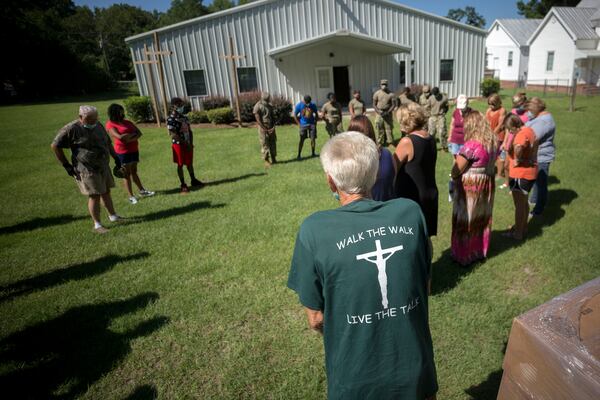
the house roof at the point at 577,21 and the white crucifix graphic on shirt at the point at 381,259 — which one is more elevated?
the house roof at the point at 577,21

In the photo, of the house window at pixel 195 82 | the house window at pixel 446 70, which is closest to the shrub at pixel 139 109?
the house window at pixel 195 82

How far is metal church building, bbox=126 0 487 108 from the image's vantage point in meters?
17.7

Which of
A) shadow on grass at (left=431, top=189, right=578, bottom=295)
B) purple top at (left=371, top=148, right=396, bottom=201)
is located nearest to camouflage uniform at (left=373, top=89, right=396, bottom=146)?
shadow on grass at (left=431, top=189, right=578, bottom=295)

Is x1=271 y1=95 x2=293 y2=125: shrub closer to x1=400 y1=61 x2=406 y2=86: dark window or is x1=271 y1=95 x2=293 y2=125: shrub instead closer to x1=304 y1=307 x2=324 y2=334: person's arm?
x1=400 y1=61 x2=406 y2=86: dark window

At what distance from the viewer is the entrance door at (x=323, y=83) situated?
20.3m

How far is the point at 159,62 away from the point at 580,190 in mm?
16083

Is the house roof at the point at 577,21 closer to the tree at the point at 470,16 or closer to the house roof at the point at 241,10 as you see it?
the house roof at the point at 241,10

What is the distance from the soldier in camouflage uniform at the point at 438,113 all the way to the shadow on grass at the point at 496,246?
4156 millimetres

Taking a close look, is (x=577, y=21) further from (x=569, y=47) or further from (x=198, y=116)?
(x=198, y=116)

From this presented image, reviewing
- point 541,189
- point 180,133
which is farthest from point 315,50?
point 541,189

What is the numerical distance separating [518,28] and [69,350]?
4877 cm

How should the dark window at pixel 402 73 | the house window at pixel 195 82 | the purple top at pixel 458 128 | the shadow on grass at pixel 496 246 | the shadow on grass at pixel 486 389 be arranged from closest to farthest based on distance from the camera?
the shadow on grass at pixel 486 389
the shadow on grass at pixel 496 246
the purple top at pixel 458 128
the house window at pixel 195 82
the dark window at pixel 402 73

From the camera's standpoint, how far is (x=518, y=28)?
38.8 meters

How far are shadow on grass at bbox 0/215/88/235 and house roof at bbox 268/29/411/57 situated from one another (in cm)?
1371
